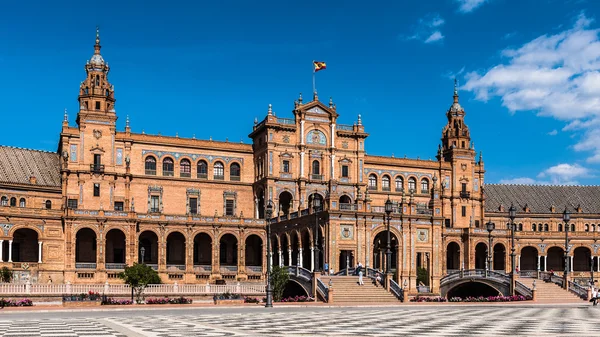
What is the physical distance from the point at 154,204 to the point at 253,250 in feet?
40.1

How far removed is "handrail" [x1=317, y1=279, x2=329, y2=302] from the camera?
57853 millimetres

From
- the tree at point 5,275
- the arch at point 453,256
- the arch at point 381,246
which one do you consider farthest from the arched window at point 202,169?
the arch at point 453,256

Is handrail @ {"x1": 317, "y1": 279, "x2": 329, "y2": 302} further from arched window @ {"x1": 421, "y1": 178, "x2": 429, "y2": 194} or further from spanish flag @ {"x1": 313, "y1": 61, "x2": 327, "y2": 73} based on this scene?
arched window @ {"x1": 421, "y1": 178, "x2": 429, "y2": 194}

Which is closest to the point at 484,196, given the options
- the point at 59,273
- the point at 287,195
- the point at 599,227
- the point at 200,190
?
the point at 599,227

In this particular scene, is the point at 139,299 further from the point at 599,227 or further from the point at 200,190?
the point at 599,227

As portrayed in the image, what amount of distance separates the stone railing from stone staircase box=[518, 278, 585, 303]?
74.1ft

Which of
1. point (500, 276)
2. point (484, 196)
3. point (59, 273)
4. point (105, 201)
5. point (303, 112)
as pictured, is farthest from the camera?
point (484, 196)

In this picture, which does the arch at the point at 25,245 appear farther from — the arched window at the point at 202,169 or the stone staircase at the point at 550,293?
the stone staircase at the point at 550,293

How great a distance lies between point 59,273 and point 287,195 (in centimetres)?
2587

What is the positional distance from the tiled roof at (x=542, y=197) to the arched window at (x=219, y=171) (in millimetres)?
38674

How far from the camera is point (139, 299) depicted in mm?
56000

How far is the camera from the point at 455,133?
10219 centimetres

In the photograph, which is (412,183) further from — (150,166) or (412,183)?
(150,166)

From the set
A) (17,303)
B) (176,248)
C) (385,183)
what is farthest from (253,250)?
(17,303)
